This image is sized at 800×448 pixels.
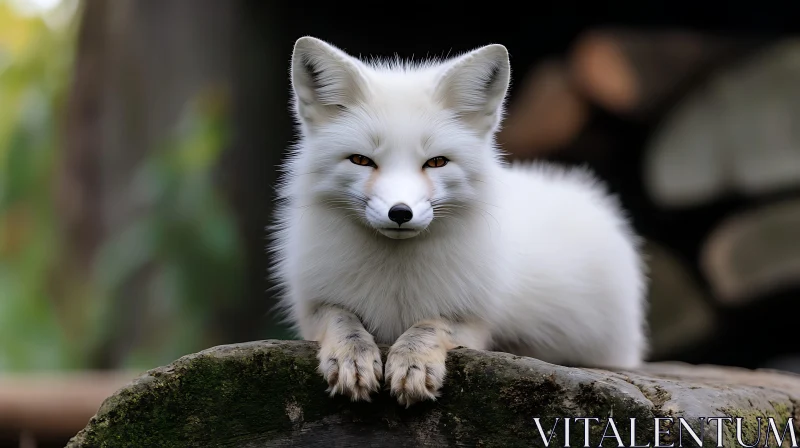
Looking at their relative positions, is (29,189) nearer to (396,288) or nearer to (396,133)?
(396,288)

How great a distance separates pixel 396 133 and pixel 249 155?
11.6 feet

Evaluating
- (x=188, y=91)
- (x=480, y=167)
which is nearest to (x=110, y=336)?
(x=188, y=91)

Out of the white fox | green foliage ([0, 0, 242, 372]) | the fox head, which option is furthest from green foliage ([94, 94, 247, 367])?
the fox head

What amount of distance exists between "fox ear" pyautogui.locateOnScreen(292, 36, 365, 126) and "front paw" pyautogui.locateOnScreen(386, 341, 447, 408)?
71 cm

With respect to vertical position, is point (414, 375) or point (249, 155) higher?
point (249, 155)

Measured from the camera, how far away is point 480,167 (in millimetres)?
2338

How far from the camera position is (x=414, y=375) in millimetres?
2025

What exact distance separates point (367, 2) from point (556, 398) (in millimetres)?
3796

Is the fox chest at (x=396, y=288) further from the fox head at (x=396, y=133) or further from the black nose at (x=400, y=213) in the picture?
the black nose at (x=400, y=213)

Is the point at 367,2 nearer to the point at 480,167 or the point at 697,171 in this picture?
the point at 697,171

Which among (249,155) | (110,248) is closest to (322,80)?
(249,155)

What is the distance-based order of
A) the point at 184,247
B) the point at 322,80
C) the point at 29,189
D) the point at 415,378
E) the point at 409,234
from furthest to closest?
the point at 29,189 < the point at 184,247 < the point at 322,80 < the point at 409,234 < the point at 415,378

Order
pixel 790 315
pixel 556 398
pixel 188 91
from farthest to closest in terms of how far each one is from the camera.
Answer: pixel 188 91 < pixel 790 315 < pixel 556 398

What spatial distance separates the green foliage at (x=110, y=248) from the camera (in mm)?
5422
